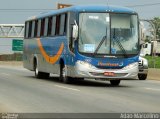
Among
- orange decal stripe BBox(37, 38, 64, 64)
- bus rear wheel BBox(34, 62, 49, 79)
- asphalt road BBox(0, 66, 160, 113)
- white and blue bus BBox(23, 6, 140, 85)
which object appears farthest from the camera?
A: bus rear wheel BBox(34, 62, 49, 79)

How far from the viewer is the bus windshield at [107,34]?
2384cm

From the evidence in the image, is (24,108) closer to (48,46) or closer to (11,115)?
(11,115)

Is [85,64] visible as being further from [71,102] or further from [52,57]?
[71,102]

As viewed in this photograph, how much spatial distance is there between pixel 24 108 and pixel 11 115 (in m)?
1.58

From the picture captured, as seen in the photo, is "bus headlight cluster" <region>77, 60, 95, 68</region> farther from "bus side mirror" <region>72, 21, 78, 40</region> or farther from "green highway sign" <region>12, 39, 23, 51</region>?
"green highway sign" <region>12, 39, 23, 51</region>

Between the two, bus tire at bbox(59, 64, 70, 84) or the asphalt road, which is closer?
the asphalt road

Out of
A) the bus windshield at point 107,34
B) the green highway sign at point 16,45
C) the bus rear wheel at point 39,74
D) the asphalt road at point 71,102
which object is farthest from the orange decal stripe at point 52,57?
the green highway sign at point 16,45

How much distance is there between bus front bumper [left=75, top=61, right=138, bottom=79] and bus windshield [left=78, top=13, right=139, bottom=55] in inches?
24.5

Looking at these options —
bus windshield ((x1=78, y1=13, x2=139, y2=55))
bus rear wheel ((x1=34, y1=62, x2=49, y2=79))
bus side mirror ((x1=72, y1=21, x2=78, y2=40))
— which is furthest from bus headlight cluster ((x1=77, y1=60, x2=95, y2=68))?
bus rear wheel ((x1=34, y1=62, x2=49, y2=79))

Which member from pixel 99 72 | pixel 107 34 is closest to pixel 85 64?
pixel 99 72

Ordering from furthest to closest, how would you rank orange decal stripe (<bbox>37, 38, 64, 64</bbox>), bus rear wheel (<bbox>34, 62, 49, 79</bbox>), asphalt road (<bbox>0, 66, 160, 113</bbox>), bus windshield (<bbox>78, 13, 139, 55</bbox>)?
bus rear wheel (<bbox>34, 62, 49, 79</bbox>) → orange decal stripe (<bbox>37, 38, 64, 64</bbox>) → bus windshield (<bbox>78, 13, 139, 55</bbox>) → asphalt road (<bbox>0, 66, 160, 113</bbox>)

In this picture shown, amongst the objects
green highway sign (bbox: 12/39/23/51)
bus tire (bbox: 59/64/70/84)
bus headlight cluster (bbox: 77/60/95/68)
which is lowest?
green highway sign (bbox: 12/39/23/51)

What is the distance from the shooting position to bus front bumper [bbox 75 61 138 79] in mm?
23594

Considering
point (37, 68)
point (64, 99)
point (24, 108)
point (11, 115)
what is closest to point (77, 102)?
point (64, 99)
